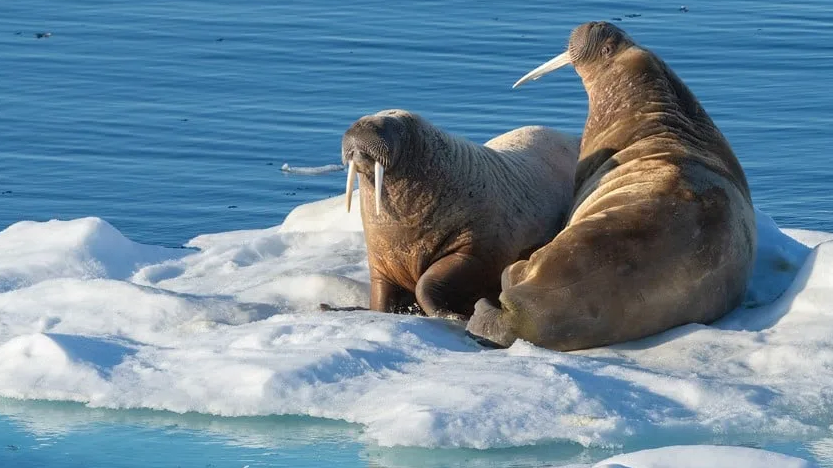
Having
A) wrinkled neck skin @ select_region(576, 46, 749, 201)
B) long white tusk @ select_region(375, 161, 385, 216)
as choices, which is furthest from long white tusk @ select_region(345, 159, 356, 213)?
wrinkled neck skin @ select_region(576, 46, 749, 201)

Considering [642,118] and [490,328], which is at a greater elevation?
[642,118]

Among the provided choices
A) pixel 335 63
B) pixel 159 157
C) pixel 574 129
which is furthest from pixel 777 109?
pixel 159 157

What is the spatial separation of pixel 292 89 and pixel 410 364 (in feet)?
29.1

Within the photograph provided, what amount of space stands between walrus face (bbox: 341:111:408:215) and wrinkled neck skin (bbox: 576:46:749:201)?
43.8 inches

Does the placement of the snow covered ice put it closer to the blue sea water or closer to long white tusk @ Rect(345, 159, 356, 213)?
long white tusk @ Rect(345, 159, 356, 213)

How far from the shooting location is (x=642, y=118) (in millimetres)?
8438

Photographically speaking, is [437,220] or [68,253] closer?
[437,220]

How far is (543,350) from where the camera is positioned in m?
7.00

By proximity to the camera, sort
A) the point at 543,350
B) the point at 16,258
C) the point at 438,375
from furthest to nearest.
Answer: the point at 16,258, the point at 543,350, the point at 438,375

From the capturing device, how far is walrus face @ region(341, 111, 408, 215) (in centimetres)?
768

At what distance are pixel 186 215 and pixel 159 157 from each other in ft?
5.60

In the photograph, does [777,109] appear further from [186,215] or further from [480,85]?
[186,215]

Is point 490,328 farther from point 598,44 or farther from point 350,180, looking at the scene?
point 598,44

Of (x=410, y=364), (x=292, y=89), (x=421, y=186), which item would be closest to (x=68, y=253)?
(x=421, y=186)
